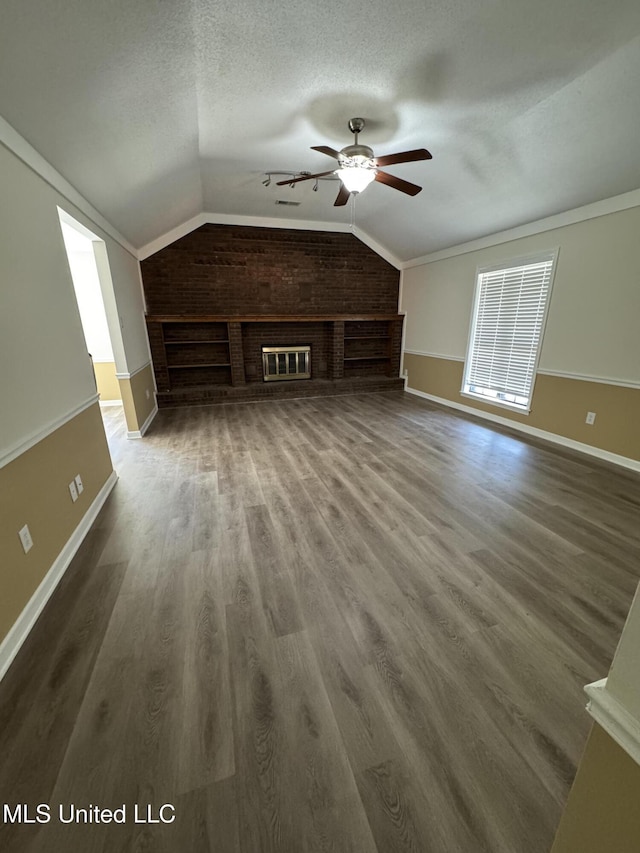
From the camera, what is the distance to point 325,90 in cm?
239

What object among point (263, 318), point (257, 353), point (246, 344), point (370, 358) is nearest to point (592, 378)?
point (370, 358)

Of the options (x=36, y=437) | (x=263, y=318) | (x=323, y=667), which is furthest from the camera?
(x=263, y=318)

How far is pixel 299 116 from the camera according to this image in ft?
8.93

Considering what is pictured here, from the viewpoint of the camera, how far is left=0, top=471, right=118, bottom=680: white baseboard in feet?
4.51

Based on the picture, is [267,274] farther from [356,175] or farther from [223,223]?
[356,175]

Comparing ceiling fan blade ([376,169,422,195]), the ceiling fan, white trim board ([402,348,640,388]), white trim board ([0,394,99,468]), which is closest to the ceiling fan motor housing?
the ceiling fan

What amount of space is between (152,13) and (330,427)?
358 centimetres

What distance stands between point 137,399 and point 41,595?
2821mm

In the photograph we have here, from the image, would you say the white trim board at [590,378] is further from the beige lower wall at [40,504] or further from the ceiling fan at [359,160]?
the beige lower wall at [40,504]

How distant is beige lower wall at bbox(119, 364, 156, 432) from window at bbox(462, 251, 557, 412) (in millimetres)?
4606

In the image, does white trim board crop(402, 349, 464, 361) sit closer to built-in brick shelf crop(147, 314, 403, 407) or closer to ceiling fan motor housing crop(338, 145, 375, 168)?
built-in brick shelf crop(147, 314, 403, 407)

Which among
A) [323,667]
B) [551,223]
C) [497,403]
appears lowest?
[323,667]

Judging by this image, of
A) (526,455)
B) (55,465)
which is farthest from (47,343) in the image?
(526,455)

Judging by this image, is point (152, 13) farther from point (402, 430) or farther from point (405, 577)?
point (402, 430)
